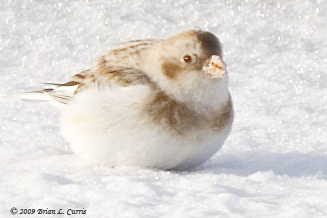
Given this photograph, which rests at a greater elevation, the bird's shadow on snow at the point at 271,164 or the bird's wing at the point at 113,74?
the bird's wing at the point at 113,74

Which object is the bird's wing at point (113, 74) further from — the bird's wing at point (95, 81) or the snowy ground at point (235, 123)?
the snowy ground at point (235, 123)

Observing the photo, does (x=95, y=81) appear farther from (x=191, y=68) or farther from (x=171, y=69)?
(x=191, y=68)

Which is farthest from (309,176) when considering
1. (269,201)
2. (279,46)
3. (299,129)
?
(279,46)

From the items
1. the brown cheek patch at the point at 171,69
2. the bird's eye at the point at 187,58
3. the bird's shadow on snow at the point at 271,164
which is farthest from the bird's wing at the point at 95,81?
the bird's shadow on snow at the point at 271,164

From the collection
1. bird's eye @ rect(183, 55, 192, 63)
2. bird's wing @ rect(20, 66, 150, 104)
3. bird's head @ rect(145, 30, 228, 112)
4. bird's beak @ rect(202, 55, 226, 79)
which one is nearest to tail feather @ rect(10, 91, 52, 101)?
bird's wing @ rect(20, 66, 150, 104)

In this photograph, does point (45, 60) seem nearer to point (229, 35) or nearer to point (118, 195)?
point (229, 35)

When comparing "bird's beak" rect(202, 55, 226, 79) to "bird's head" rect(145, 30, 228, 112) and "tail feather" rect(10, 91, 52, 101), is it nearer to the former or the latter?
"bird's head" rect(145, 30, 228, 112)
